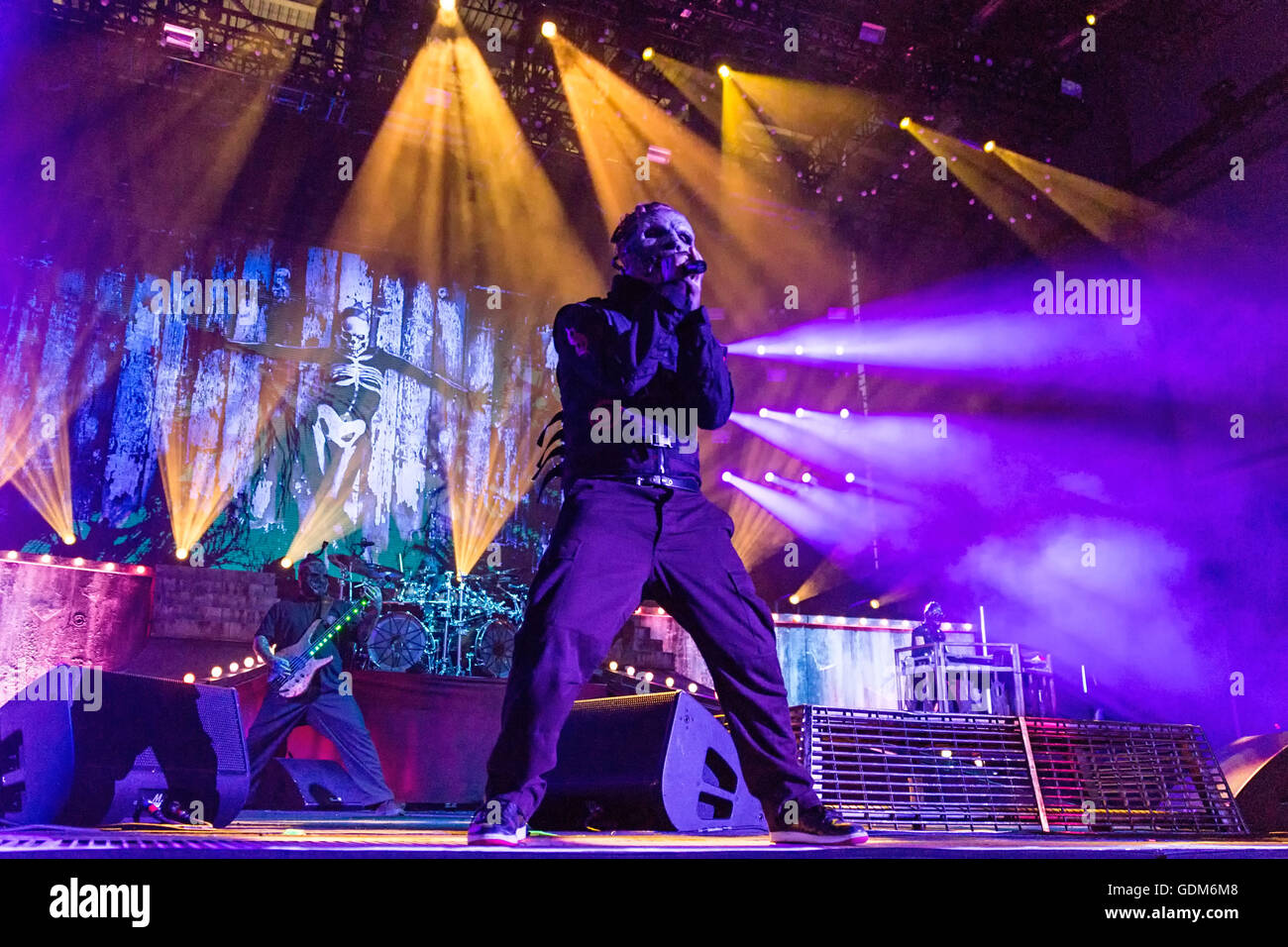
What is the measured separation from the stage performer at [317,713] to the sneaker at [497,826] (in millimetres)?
4317

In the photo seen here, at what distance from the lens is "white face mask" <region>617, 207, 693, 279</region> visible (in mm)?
2795

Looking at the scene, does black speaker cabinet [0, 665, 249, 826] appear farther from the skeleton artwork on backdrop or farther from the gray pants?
the skeleton artwork on backdrop

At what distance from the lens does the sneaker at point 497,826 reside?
2.15 meters

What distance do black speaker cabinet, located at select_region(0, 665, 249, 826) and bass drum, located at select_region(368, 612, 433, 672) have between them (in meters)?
6.04

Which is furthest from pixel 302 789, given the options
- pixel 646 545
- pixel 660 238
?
pixel 660 238

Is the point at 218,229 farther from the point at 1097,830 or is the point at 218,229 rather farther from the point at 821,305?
the point at 1097,830

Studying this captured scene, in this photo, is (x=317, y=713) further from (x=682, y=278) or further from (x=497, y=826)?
(x=682, y=278)

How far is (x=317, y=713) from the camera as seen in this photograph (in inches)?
247

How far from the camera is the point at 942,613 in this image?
11828 millimetres

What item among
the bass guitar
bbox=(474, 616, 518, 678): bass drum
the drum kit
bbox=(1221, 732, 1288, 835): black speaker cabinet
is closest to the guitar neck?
the bass guitar

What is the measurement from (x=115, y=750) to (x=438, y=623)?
677 cm
